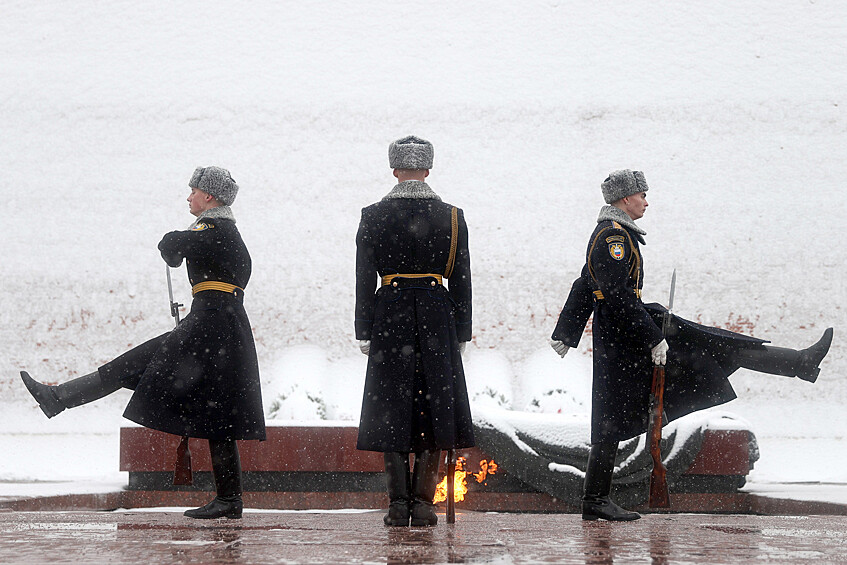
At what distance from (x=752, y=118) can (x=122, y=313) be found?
5876 millimetres

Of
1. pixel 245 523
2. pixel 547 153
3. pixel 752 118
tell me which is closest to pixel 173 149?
pixel 547 153

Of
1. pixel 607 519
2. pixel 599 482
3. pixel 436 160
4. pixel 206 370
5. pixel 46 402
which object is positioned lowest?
pixel 607 519

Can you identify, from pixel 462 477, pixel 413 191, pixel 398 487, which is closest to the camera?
pixel 398 487

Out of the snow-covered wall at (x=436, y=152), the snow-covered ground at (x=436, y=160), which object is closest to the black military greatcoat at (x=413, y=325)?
the snow-covered ground at (x=436, y=160)

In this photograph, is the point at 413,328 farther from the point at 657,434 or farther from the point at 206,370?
the point at 657,434

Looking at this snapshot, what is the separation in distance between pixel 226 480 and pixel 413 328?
2.81 ft

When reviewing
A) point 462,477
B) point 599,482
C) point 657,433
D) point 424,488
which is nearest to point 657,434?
point 657,433

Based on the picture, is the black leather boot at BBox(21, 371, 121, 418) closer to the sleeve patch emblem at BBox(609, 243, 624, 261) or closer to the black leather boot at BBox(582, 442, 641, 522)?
the black leather boot at BBox(582, 442, 641, 522)

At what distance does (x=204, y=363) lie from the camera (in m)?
3.54

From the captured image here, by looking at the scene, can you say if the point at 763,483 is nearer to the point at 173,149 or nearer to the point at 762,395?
the point at 762,395

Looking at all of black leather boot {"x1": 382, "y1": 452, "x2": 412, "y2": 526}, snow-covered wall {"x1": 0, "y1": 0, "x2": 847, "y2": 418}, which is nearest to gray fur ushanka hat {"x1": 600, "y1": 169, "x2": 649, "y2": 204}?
black leather boot {"x1": 382, "y1": 452, "x2": 412, "y2": 526}

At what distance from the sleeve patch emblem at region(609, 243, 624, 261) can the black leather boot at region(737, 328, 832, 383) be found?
589mm

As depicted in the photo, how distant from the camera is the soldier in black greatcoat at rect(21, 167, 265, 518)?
138 inches

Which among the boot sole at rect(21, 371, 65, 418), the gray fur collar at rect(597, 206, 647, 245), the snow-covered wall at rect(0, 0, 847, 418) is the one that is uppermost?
the snow-covered wall at rect(0, 0, 847, 418)
